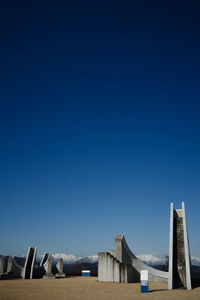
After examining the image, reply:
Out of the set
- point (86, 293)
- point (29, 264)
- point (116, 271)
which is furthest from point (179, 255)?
point (29, 264)

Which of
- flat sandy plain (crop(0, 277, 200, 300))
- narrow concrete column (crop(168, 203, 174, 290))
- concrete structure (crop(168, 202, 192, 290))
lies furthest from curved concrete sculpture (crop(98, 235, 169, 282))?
narrow concrete column (crop(168, 203, 174, 290))

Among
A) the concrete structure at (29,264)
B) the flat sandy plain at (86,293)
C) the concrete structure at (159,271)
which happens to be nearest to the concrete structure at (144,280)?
the flat sandy plain at (86,293)

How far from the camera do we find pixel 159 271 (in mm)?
19828

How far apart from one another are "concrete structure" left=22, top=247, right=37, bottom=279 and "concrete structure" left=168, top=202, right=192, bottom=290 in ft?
43.7

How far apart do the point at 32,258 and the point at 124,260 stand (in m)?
8.80

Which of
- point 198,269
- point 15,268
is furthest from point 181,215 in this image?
point 198,269

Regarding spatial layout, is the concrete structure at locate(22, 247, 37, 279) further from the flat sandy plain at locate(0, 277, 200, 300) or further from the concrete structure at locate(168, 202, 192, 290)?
the concrete structure at locate(168, 202, 192, 290)

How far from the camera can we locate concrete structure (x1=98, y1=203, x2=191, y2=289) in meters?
14.5

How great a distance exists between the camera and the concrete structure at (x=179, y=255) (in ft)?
46.1

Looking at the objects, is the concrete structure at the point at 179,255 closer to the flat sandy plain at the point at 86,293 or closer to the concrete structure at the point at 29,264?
the flat sandy plain at the point at 86,293

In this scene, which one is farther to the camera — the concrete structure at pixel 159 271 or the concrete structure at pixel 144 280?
the concrete structure at pixel 159 271

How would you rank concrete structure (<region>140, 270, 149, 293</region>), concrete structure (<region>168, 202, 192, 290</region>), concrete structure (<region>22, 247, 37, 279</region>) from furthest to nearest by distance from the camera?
concrete structure (<region>22, 247, 37, 279</region>) < concrete structure (<region>168, 202, 192, 290</region>) < concrete structure (<region>140, 270, 149, 293</region>)

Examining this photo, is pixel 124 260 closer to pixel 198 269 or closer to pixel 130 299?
pixel 130 299

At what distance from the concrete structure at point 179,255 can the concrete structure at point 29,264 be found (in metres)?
13.3
